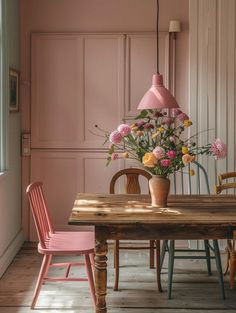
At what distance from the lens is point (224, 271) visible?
444 centimetres

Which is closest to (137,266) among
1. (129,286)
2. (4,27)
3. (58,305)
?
(129,286)

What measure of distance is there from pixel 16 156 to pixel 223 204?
2.20 metres

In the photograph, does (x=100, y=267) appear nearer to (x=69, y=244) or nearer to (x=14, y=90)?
(x=69, y=244)

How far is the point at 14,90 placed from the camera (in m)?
4.87

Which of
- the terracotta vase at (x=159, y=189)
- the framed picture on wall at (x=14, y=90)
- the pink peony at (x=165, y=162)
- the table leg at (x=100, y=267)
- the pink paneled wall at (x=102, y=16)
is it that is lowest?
the table leg at (x=100, y=267)

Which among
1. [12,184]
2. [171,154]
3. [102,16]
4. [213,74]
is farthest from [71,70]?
[171,154]

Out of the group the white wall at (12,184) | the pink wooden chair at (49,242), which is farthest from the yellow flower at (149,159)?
the white wall at (12,184)

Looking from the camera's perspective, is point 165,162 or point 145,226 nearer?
point 145,226

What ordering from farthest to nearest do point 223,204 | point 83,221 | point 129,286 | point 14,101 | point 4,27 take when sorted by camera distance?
point 14,101 < point 4,27 < point 129,286 < point 223,204 < point 83,221

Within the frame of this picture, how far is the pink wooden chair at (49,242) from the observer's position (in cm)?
351

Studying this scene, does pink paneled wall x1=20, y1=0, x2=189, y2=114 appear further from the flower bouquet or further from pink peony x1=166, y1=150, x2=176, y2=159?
pink peony x1=166, y1=150, x2=176, y2=159

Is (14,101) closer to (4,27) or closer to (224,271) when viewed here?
(4,27)

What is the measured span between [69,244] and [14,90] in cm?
181

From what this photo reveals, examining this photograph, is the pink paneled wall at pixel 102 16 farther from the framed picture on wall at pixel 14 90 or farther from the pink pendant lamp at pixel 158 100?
the pink pendant lamp at pixel 158 100
